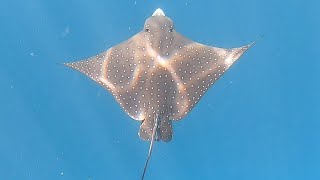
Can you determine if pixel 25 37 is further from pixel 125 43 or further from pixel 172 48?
pixel 172 48

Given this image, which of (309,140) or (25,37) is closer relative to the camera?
(25,37)

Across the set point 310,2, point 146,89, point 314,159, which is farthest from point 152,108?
point 314,159

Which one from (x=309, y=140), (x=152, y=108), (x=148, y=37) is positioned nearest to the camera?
(x=152, y=108)

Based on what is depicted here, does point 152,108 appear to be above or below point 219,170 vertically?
below

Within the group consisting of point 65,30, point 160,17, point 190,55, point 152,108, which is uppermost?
point 65,30
